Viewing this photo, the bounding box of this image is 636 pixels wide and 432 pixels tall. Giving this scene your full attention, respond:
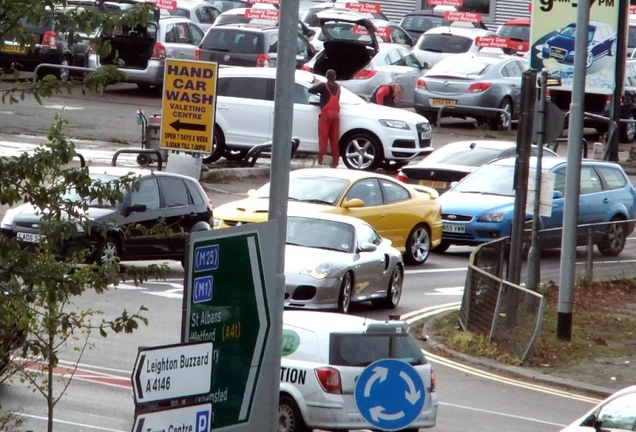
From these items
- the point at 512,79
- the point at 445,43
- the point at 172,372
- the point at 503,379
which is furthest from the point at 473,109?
the point at 172,372

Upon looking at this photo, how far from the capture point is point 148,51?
3625cm

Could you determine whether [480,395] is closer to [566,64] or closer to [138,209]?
[138,209]

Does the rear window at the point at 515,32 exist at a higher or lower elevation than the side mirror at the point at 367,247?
higher

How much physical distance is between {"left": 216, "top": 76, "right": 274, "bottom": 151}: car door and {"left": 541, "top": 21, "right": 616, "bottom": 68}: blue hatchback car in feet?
19.2

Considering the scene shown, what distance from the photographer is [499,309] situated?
18.5 m

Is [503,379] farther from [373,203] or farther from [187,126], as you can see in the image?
[187,126]

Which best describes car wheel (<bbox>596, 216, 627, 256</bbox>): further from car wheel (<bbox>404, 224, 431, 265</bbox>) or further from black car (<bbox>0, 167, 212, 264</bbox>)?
black car (<bbox>0, 167, 212, 264</bbox>)

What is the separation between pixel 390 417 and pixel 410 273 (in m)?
14.4

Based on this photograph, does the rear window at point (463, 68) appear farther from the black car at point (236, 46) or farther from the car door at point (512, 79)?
the black car at point (236, 46)

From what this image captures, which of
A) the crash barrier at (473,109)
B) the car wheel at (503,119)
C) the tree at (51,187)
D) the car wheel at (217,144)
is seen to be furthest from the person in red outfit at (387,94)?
the tree at (51,187)

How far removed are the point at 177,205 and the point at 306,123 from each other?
9.02m

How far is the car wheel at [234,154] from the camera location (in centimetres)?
3072

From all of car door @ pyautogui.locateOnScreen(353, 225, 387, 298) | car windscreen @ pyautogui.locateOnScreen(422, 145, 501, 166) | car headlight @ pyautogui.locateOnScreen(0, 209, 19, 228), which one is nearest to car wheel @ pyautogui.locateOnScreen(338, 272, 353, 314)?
car door @ pyautogui.locateOnScreen(353, 225, 387, 298)

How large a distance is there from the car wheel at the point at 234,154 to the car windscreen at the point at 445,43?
15.3 m
